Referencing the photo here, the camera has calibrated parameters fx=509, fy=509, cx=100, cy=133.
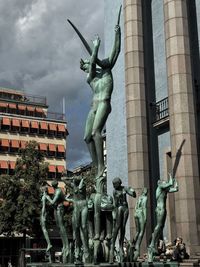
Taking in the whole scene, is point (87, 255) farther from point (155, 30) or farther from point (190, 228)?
point (155, 30)

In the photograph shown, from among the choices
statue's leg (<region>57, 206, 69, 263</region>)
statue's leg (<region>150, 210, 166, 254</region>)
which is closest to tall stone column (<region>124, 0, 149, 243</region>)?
statue's leg (<region>150, 210, 166, 254</region>)

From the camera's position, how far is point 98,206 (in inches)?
491

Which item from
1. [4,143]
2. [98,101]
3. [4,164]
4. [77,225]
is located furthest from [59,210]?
[4,143]

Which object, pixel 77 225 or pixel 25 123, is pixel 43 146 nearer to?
pixel 25 123

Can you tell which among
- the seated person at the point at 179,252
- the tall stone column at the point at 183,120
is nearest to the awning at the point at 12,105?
the tall stone column at the point at 183,120

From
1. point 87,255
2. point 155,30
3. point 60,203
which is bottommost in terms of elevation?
point 87,255

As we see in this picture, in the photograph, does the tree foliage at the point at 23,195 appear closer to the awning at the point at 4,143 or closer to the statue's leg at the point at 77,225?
the statue's leg at the point at 77,225

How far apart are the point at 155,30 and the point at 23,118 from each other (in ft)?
133

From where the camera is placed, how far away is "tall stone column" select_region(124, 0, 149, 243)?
2405 cm

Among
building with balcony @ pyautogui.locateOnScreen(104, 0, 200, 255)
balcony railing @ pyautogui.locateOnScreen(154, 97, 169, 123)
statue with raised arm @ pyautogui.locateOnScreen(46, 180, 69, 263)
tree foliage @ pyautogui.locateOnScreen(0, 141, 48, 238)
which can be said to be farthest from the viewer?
tree foliage @ pyautogui.locateOnScreen(0, 141, 48, 238)

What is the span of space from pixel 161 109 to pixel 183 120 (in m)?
4.46

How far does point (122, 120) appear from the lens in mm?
28969

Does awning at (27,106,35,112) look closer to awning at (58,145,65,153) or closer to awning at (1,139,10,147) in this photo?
awning at (58,145,65,153)

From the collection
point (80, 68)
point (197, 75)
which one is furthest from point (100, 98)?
point (197, 75)
